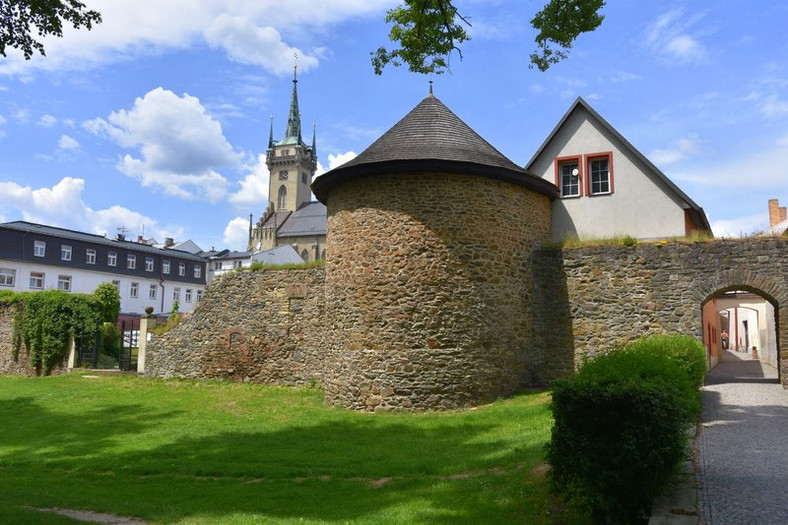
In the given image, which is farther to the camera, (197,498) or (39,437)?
(39,437)

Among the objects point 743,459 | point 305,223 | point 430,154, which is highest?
point 305,223

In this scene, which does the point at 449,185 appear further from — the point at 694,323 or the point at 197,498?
the point at 197,498

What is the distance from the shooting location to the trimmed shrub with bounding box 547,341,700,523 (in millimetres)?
5117

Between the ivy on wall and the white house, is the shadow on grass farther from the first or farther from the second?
the white house

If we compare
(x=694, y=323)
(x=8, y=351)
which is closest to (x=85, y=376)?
(x=8, y=351)

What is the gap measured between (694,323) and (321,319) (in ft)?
32.5

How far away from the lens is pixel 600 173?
1819 cm

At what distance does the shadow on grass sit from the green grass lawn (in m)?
0.03

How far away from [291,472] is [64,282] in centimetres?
4312

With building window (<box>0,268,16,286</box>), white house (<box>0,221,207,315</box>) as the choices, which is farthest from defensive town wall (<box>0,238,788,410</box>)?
building window (<box>0,268,16,286</box>)

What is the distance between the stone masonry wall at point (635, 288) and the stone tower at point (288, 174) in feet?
249

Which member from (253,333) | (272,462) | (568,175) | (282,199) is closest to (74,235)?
(253,333)

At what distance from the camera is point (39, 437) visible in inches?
476

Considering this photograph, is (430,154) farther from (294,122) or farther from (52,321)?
(294,122)
